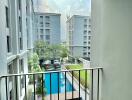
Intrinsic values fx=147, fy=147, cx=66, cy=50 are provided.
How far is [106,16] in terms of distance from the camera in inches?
83.9

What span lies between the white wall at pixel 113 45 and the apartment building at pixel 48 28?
313 centimetres

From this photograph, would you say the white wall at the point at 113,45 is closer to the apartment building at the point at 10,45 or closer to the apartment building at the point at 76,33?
the apartment building at the point at 10,45

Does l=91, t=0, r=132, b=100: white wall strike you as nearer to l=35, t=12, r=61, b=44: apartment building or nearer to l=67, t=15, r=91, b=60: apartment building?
l=67, t=15, r=91, b=60: apartment building

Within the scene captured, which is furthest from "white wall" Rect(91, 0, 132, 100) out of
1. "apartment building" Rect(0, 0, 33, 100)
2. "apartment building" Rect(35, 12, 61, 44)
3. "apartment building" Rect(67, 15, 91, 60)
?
"apartment building" Rect(35, 12, 61, 44)

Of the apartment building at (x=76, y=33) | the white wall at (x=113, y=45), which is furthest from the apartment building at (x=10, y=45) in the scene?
the apartment building at (x=76, y=33)

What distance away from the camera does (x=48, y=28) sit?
20.4ft

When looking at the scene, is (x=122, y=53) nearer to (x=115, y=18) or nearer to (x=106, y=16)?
(x=115, y=18)

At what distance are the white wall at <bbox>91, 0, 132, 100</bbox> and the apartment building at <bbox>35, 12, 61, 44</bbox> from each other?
10.3ft

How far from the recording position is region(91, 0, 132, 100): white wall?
1.69m

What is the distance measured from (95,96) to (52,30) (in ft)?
12.8

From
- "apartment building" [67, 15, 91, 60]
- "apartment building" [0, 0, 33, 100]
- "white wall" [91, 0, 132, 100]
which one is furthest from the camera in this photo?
"apartment building" [67, 15, 91, 60]

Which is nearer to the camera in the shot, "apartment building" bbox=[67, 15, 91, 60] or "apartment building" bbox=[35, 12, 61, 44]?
"apartment building" bbox=[67, 15, 91, 60]

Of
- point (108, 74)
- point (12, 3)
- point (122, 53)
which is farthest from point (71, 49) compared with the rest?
point (12, 3)

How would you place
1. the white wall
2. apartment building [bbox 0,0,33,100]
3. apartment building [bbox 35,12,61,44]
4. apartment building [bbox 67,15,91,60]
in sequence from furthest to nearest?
apartment building [bbox 35,12,61,44]
apartment building [bbox 67,15,91,60]
apartment building [bbox 0,0,33,100]
the white wall
